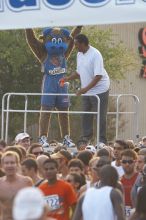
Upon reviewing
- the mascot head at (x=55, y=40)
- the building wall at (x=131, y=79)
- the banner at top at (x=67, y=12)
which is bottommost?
the building wall at (x=131, y=79)

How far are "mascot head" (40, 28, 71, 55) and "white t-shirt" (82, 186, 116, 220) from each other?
652 cm

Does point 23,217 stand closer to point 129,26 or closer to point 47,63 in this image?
point 47,63

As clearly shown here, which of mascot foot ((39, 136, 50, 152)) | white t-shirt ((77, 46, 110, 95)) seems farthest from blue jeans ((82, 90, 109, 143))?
mascot foot ((39, 136, 50, 152))

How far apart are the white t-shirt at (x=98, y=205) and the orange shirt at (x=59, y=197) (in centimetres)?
113

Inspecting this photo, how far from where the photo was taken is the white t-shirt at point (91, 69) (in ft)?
48.5

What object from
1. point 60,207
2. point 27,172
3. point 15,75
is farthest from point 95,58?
point 15,75

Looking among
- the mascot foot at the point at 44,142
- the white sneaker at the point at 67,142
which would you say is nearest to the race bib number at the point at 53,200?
the mascot foot at the point at 44,142

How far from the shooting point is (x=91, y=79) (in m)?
14.8

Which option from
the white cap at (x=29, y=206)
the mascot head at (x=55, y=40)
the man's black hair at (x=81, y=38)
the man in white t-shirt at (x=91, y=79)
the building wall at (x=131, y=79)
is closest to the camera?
the white cap at (x=29, y=206)

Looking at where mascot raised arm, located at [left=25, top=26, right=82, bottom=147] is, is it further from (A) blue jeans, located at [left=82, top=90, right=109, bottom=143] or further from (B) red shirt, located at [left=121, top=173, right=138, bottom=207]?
(B) red shirt, located at [left=121, top=173, right=138, bottom=207]

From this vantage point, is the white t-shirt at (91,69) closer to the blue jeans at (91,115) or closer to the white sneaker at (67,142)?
the blue jeans at (91,115)

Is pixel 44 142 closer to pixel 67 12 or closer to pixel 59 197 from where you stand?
pixel 67 12

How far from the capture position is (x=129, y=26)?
2101 inches

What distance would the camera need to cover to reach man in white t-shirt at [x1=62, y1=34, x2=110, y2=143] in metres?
14.7
